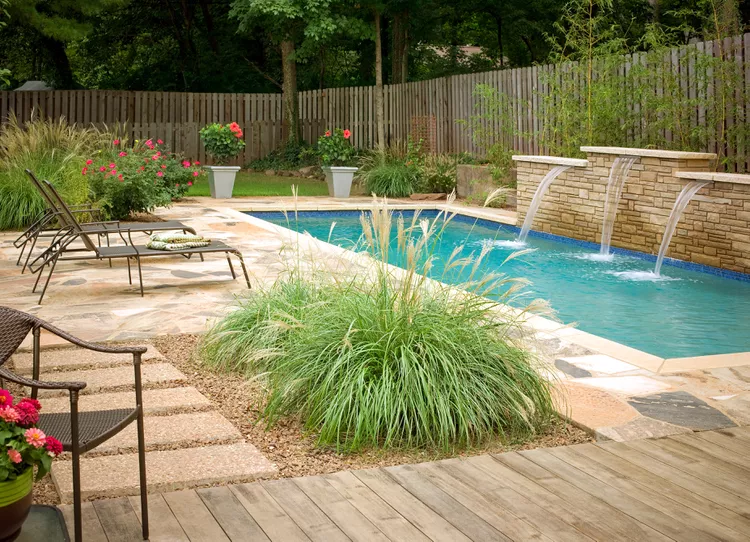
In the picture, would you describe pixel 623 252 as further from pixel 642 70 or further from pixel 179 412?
pixel 179 412

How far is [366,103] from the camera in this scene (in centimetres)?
1848

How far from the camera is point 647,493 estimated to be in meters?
3.04

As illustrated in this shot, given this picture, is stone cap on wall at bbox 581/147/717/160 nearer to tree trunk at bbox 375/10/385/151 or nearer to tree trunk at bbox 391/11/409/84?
tree trunk at bbox 375/10/385/151

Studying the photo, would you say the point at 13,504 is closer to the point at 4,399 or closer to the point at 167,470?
the point at 4,399

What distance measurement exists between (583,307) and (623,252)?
2.93 metres

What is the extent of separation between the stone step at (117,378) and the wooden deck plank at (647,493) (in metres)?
1.89

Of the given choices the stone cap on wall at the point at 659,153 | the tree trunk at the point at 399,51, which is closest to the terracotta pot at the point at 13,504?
the stone cap on wall at the point at 659,153

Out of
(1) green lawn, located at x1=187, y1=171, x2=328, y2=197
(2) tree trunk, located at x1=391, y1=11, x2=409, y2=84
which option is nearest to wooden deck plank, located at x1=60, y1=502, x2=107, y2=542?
(1) green lawn, located at x1=187, y1=171, x2=328, y2=197

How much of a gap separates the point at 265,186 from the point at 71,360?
1215 cm

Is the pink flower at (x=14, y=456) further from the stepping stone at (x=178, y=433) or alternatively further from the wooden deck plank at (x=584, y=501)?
the wooden deck plank at (x=584, y=501)

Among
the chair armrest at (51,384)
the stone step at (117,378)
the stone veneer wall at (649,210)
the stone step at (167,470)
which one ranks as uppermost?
the stone veneer wall at (649,210)

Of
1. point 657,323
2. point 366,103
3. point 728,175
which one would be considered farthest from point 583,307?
point 366,103

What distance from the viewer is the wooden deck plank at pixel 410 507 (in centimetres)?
272

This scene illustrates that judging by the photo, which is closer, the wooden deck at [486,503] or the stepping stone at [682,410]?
the wooden deck at [486,503]
